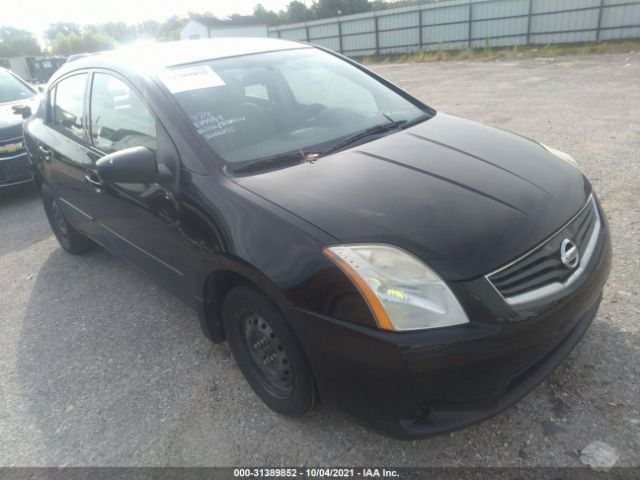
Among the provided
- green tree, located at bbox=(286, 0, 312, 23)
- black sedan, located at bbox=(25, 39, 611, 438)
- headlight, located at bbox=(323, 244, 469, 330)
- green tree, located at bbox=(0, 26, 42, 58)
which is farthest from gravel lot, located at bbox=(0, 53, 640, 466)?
green tree, located at bbox=(0, 26, 42, 58)

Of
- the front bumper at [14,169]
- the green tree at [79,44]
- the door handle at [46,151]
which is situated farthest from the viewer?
the green tree at [79,44]

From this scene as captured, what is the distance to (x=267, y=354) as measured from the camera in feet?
7.36

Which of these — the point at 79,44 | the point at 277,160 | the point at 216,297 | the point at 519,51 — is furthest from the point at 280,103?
the point at 79,44

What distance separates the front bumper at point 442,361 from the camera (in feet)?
5.41

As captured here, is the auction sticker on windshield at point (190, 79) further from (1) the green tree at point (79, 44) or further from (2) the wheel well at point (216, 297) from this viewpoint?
(1) the green tree at point (79, 44)

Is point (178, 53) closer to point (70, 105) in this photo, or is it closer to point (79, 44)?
point (70, 105)

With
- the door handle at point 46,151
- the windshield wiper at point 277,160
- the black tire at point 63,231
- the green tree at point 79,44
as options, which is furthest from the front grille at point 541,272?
the green tree at point 79,44

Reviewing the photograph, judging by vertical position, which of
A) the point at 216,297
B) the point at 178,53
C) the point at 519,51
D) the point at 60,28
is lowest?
the point at 519,51

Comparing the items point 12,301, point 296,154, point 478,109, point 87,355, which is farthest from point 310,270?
point 478,109

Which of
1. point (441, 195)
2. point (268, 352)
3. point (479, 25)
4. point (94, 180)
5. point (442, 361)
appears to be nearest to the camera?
point (442, 361)

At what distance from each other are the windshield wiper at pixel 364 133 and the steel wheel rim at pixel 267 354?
899 mm

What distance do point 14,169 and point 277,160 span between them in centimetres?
494

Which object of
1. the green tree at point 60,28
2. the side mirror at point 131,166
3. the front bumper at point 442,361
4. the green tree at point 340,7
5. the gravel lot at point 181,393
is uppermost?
the green tree at point 60,28

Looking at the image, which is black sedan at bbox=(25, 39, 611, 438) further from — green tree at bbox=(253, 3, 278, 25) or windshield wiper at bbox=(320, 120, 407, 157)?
green tree at bbox=(253, 3, 278, 25)
